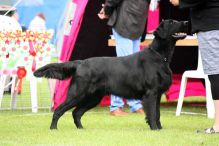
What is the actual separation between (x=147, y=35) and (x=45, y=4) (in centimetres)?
1073

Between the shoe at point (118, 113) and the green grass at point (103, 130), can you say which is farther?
the shoe at point (118, 113)

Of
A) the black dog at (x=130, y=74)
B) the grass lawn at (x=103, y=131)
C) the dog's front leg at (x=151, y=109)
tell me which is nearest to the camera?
the grass lawn at (x=103, y=131)

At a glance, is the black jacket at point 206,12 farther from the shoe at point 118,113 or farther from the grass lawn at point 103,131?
the shoe at point 118,113

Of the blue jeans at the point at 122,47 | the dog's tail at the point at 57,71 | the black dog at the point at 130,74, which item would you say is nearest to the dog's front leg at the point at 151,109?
the black dog at the point at 130,74

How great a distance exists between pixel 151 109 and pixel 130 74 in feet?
1.44

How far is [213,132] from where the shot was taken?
595 cm

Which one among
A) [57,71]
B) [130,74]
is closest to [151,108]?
[130,74]

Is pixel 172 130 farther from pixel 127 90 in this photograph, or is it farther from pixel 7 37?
pixel 7 37

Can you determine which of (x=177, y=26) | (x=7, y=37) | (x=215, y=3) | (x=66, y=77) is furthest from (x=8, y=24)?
(x=215, y=3)

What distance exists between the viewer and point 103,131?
615cm

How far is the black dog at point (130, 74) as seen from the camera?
6.35 meters

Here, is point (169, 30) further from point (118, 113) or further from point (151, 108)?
point (118, 113)

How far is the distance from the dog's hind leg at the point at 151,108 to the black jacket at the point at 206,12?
0.86 m

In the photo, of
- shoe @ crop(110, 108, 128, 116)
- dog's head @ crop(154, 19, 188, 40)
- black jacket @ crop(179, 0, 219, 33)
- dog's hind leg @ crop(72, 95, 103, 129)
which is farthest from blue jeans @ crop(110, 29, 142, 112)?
black jacket @ crop(179, 0, 219, 33)
